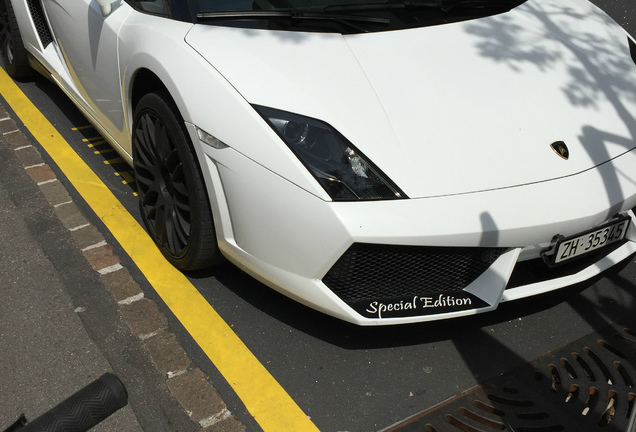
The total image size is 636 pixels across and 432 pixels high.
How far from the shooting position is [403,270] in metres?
2.62

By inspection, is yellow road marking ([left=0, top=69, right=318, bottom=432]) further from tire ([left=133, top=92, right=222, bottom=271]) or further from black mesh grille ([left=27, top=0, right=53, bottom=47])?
black mesh grille ([left=27, top=0, right=53, bottom=47])

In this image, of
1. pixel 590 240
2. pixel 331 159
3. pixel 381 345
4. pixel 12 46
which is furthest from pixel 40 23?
pixel 590 240

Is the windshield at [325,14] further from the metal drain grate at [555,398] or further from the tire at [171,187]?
the metal drain grate at [555,398]

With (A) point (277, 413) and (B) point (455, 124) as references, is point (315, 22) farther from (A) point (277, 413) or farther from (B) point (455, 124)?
(A) point (277, 413)

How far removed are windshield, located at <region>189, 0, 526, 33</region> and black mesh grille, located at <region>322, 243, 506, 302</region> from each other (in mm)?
1047

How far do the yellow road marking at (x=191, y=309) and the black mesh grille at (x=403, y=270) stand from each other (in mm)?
479

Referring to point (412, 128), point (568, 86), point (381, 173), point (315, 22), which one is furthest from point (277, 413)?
point (568, 86)

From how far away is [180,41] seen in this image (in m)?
2.94

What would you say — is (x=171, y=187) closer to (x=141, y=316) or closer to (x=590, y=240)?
(x=141, y=316)

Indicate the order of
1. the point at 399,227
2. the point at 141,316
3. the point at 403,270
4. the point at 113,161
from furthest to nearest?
the point at 113,161, the point at 141,316, the point at 403,270, the point at 399,227

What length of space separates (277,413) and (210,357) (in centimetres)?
41

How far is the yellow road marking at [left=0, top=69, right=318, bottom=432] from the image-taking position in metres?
2.64

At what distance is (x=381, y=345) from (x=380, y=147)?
0.86 m

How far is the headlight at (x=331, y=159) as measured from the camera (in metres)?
2.54
